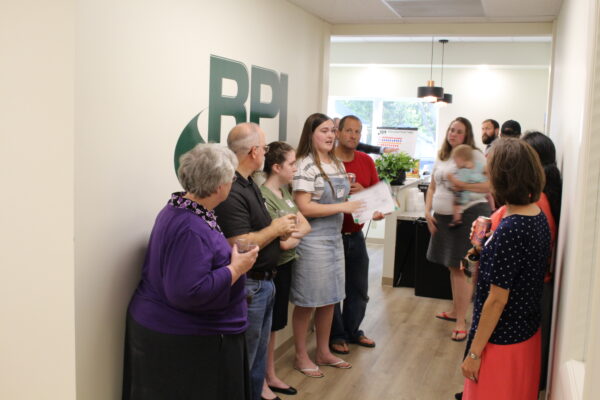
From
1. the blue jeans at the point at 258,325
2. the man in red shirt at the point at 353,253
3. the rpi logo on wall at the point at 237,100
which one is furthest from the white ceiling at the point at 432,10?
the blue jeans at the point at 258,325

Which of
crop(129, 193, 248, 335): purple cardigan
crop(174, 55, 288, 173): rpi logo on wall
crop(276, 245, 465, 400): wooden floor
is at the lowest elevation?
crop(276, 245, 465, 400): wooden floor

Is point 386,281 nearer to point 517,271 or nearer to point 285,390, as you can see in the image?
point 285,390

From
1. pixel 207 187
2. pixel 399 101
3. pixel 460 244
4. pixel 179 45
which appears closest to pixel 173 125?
pixel 179 45

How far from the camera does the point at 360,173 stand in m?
4.25

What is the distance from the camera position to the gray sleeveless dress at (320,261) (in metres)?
3.68

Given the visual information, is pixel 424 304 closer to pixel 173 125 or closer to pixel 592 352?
pixel 173 125

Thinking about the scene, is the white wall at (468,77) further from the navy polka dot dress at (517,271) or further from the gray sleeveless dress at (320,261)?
the navy polka dot dress at (517,271)

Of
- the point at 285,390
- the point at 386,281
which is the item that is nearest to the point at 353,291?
the point at 285,390

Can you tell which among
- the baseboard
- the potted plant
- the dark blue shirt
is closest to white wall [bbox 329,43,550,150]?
the potted plant

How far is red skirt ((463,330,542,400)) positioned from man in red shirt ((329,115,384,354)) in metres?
1.93

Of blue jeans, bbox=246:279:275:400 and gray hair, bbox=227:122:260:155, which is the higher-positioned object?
gray hair, bbox=227:122:260:155

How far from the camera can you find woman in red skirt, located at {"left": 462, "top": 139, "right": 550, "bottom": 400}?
222 centimetres

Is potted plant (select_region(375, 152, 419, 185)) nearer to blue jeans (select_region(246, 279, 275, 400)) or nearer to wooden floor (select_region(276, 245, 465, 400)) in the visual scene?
wooden floor (select_region(276, 245, 465, 400))

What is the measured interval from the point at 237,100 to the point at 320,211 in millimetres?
796
